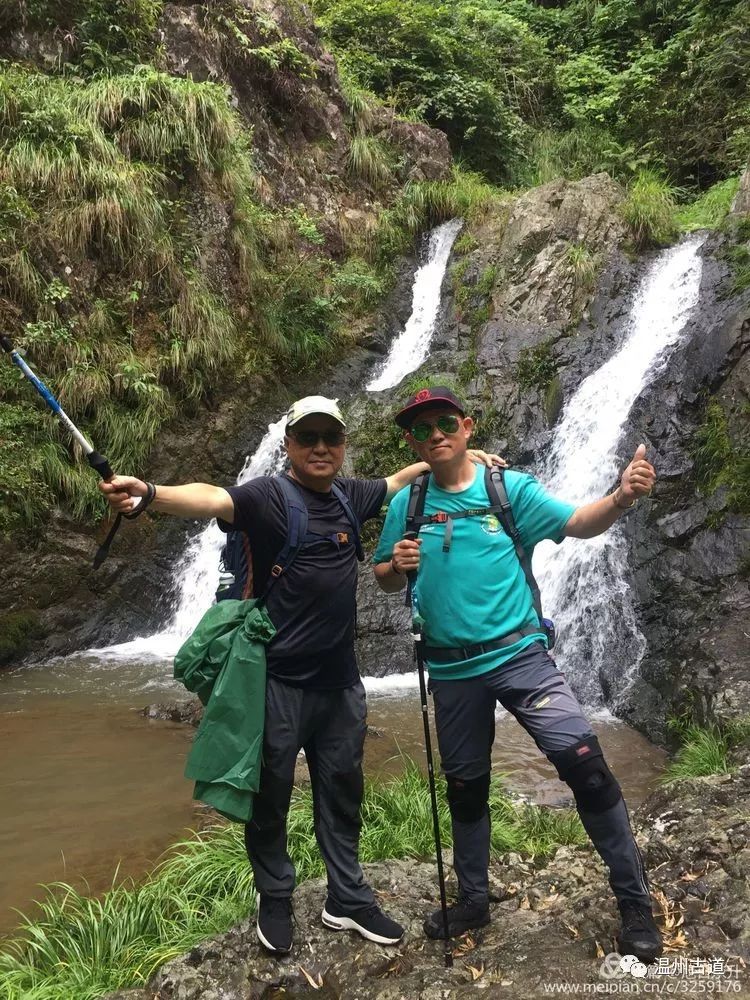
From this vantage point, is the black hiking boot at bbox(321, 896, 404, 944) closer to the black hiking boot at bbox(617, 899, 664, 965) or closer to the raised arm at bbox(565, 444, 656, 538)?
the black hiking boot at bbox(617, 899, 664, 965)

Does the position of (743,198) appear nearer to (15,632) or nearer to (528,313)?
(528,313)

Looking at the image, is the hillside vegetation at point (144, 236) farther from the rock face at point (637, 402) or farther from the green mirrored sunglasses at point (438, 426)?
the green mirrored sunglasses at point (438, 426)

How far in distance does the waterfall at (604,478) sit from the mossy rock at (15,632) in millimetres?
5942

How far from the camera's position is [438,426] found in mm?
2727

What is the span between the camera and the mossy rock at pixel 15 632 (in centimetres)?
762

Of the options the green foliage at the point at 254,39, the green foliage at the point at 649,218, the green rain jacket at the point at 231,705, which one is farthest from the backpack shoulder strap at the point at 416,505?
the green foliage at the point at 254,39

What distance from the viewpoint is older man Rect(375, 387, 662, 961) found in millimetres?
2532

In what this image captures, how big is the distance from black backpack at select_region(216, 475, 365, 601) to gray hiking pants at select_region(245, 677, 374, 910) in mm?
393

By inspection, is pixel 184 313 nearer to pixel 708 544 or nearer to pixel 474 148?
pixel 708 544

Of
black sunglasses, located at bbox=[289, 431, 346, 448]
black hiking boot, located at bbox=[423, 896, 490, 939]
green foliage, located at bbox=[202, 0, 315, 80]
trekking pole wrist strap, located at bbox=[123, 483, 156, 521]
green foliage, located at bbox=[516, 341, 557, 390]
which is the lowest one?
black hiking boot, located at bbox=[423, 896, 490, 939]

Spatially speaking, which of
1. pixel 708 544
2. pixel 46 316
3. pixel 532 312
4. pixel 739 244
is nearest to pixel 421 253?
pixel 532 312

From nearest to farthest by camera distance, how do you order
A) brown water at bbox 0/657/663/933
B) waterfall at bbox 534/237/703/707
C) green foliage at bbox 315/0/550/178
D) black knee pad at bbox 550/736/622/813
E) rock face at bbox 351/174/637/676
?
black knee pad at bbox 550/736/622/813 < brown water at bbox 0/657/663/933 < waterfall at bbox 534/237/703/707 < rock face at bbox 351/174/637/676 < green foliage at bbox 315/0/550/178

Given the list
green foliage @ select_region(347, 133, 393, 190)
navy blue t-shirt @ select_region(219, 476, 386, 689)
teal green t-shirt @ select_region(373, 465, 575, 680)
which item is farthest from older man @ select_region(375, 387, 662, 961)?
green foliage @ select_region(347, 133, 393, 190)

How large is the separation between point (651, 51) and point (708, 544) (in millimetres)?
14394
